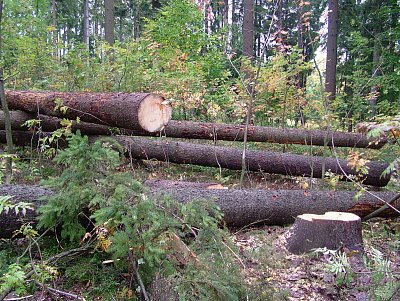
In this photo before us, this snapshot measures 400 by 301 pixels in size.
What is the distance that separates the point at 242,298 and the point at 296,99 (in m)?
6.64

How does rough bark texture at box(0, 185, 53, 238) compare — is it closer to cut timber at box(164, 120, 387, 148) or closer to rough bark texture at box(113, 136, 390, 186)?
rough bark texture at box(113, 136, 390, 186)

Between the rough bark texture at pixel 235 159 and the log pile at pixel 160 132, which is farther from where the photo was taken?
the rough bark texture at pixel 235 159

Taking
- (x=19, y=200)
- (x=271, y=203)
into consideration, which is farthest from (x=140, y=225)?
(x=271, y=203)

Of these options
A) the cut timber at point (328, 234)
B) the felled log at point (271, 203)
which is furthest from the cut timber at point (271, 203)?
the cut timber at point (328, 234)

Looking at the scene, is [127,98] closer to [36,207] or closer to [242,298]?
[36,207]

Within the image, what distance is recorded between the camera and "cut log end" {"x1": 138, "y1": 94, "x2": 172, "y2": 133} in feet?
16.0

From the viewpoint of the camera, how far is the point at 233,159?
6855 millimetres

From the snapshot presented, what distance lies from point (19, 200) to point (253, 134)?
5358 mm

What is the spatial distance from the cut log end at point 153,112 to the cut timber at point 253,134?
193cm

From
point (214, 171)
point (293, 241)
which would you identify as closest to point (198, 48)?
point (214, 171)

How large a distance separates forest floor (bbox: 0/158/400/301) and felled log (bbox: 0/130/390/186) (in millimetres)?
1817

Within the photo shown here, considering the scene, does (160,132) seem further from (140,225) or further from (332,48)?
(332,48)

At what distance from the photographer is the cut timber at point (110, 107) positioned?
4848 millimetres

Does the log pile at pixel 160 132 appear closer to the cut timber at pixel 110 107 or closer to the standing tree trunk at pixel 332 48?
the cut timber at pixel 110 107
